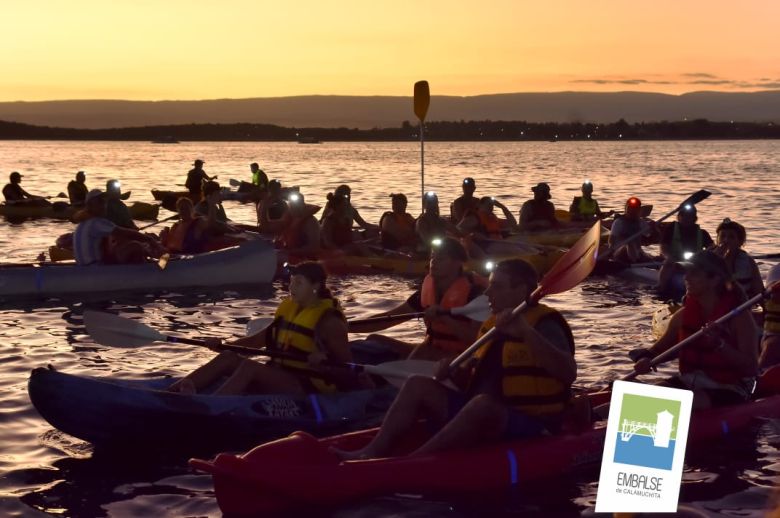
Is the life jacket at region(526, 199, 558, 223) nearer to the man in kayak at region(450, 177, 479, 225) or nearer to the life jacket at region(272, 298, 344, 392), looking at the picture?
the man in kayak at region(450, 177, 479, 225)

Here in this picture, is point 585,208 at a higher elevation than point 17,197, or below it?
higher

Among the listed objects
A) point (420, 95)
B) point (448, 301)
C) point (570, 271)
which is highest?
point (420, 95)

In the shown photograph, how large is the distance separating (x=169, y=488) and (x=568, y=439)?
2.61m

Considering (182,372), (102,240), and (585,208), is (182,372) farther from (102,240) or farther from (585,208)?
(585,208)

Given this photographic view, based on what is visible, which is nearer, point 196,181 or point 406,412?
point 406,412

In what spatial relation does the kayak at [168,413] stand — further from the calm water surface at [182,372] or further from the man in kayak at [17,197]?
the man in kayak at [17,197]

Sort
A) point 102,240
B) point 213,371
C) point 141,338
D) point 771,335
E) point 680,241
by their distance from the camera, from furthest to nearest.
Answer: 1. point 102,240
2. point 680,241
3. point 771,335
4. point 141,338
5. point 213,371

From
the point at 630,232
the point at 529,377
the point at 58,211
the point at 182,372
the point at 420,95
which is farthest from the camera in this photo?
the point at 58,211

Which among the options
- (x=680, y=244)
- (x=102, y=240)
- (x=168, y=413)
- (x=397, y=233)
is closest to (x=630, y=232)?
(x=680, y=244)

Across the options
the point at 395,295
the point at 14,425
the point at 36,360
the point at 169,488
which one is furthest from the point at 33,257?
the point at 169,488

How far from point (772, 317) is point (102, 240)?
29.8ft

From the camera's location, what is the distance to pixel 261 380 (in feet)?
24.5

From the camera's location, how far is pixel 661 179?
2368 inches

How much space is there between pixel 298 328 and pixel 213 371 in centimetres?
79
